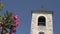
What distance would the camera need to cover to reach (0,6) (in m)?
5.89

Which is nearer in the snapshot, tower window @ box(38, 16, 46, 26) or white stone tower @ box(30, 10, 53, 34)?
white stone tower @ box(30, 10, 53, 34)

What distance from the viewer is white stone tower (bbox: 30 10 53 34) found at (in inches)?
890

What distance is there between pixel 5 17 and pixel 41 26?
1683 cm

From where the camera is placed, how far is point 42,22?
2272 centimetres

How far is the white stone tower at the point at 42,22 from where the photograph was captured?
2261cm

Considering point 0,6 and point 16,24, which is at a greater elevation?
point 0,6

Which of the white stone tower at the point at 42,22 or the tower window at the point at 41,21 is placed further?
the tower window at the point at 41,21

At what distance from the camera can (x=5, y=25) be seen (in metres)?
5.88

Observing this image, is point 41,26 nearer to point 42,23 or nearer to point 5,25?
point 42,23

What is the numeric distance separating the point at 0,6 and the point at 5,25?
48 centimetres

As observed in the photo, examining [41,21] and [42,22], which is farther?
[41,21]

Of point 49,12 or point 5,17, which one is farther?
point 49,12

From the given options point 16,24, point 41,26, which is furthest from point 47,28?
point 16,24

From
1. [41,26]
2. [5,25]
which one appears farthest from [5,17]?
[41,26]
